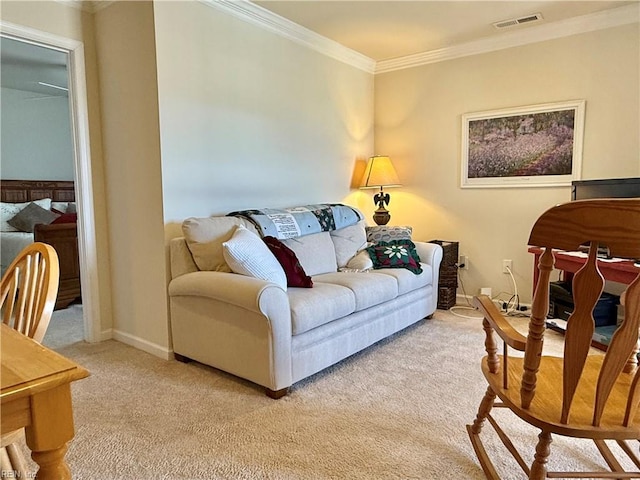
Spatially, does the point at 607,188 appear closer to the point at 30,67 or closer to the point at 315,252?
the point at 315,252

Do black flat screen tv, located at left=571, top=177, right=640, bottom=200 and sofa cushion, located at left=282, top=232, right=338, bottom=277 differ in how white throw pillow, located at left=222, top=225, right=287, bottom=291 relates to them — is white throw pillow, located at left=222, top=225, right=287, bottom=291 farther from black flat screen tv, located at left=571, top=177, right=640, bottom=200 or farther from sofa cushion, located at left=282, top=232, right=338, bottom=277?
black flat screen tv, located at left=571, top=177, right=640, bottom=200

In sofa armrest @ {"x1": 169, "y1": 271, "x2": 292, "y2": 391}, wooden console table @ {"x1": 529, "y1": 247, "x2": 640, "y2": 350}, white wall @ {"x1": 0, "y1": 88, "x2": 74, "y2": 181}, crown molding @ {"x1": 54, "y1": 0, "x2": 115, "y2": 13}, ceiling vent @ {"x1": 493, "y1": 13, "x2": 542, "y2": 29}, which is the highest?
ceiling vent @ {"x1": 493, "y1": 13, "x2": 542, "y2": 29}

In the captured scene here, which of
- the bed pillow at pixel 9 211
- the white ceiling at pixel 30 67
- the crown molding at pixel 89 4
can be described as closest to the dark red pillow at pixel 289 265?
the crown molding at pixel 89 4

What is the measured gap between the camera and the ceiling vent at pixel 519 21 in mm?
3314

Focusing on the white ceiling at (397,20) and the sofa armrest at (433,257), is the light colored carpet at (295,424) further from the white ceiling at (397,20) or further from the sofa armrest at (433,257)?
the white ceiling at (397,20)

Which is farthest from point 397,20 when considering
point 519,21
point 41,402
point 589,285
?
point 41,402

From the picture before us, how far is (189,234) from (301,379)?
1.07 m

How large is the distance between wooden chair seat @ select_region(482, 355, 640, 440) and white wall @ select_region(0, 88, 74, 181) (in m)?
5.72

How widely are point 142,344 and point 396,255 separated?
1900 millimetres

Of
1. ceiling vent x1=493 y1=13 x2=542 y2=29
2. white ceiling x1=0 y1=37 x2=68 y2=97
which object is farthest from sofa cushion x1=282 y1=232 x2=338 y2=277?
white ceiling x1=0 y1=37 x2=68 y2=97

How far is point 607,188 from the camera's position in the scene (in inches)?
119

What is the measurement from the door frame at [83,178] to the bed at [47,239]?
1.17 meters

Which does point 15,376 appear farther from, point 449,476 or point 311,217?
point 311,217

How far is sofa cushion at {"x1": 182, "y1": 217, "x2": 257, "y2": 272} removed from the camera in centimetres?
→ 256
